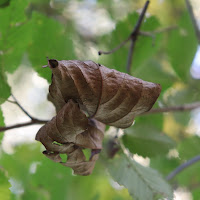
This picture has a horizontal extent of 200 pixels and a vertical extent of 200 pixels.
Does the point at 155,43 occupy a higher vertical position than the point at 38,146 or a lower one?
higher

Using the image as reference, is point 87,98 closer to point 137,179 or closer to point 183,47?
point 137,179

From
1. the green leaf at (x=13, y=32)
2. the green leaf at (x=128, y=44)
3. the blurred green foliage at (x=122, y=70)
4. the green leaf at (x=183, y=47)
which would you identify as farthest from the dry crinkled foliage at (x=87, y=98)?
the green leaf at (x=183, y=47)

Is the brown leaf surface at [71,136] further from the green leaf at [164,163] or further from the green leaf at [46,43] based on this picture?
the green leaf at [164,163]

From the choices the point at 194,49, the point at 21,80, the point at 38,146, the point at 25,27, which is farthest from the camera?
the point at 21,80

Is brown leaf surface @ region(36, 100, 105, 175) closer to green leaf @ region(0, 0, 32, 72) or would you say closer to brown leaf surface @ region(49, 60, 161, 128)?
brown leaf surface @ region(49, 60, 161, 128)

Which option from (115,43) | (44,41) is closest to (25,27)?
(44,41)

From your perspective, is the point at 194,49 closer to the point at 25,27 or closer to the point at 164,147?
the point at 164,147

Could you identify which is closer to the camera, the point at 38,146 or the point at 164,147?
the point at 164,147
